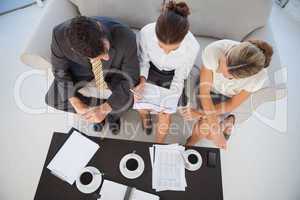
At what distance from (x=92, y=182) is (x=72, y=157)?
0.15 metres

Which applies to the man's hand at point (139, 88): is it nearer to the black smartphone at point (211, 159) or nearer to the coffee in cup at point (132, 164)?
the coffee in cup at point (132, 164)

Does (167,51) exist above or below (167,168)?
above

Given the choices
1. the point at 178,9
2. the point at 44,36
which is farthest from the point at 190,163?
the point at 44,36

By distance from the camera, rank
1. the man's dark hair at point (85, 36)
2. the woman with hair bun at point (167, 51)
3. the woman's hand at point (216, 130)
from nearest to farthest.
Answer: the man's dark hair at point (85, 36) < the woman with hair bun at point (167, 51) < the woman's hand at point (216, 130)

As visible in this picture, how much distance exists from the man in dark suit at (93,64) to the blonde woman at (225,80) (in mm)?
386

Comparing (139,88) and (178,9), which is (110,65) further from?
(178,9)

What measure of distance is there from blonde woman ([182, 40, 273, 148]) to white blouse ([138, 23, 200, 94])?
79 millimetres

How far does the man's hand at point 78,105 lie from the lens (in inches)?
54.6

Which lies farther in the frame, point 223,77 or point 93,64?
point 223,77

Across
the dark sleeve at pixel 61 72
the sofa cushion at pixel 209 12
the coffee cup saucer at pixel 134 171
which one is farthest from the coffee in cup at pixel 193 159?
the sofa cushion at pixel 209 12

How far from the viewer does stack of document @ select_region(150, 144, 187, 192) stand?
3.46 feet

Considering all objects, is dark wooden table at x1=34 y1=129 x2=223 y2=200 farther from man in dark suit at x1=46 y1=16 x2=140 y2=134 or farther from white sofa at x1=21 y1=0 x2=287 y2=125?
white sofa at x1=21 y1=0 x2=287 y2=125

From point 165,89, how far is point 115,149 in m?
0.48

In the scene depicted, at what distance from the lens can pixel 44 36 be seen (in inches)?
55.1
